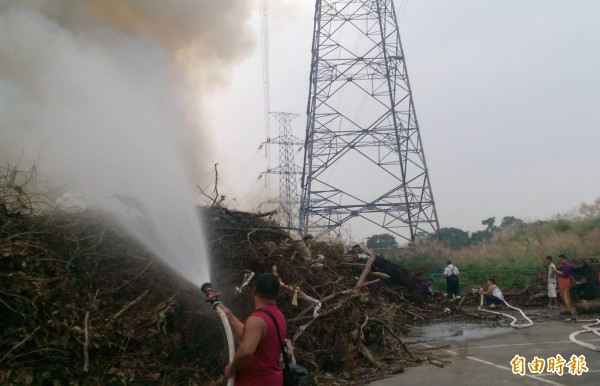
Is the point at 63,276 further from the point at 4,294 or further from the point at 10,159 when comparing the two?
the point at 10,159

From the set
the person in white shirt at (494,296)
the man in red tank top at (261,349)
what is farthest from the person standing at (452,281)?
the man in red tank top at (261,349)

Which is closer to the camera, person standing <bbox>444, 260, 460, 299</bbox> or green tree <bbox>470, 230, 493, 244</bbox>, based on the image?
person standing <bbox>444, 260, 460, 299</bbox>

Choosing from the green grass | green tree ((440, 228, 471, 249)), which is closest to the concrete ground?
the green grass

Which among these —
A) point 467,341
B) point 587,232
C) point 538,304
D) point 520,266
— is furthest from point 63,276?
point 587,232

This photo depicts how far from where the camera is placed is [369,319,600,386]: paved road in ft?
22.0

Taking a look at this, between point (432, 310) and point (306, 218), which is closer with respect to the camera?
point (432, 310)

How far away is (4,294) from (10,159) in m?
6.21

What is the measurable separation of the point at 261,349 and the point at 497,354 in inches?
248

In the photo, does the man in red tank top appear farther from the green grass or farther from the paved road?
the green grass

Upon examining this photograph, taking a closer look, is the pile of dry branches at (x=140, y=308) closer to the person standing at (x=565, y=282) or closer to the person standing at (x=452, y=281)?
the person standing at (x=565, y=282)

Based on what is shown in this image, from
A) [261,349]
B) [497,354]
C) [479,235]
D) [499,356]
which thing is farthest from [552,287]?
[479,235]

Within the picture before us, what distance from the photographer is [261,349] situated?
3490 mm

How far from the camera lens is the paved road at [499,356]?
22.0 ft

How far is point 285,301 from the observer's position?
7.57m
